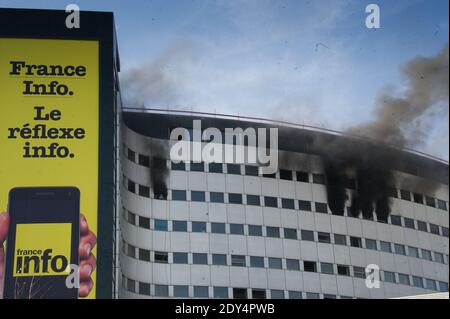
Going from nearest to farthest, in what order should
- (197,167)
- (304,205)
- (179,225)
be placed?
(179,225)
(197,167)
(304,205)

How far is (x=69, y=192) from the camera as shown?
1638 inches

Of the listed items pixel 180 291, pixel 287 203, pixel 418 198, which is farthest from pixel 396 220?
pixel 180 291

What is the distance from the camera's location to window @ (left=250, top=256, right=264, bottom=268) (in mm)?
63000

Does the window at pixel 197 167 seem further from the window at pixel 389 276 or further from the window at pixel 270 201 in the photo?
the window at pixel 389 276

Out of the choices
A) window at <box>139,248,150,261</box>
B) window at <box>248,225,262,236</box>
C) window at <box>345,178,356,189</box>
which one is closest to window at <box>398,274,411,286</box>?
window at <box>345,178,356,189</box>

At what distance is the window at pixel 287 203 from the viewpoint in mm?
65250

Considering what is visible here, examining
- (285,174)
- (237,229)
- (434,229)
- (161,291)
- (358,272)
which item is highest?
(285,174)

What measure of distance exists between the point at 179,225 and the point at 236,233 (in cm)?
471

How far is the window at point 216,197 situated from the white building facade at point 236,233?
0.09 meters

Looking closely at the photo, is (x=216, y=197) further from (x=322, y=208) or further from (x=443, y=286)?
(x=443, y=286)

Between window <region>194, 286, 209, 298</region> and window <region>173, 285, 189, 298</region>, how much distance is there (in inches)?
27.9

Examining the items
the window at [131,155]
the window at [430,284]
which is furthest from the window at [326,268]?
the window at [131,155]

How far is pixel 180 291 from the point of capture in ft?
197

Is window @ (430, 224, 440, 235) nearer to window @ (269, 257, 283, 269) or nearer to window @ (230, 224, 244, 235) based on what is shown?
window @ (269, 257, 283, 269)
